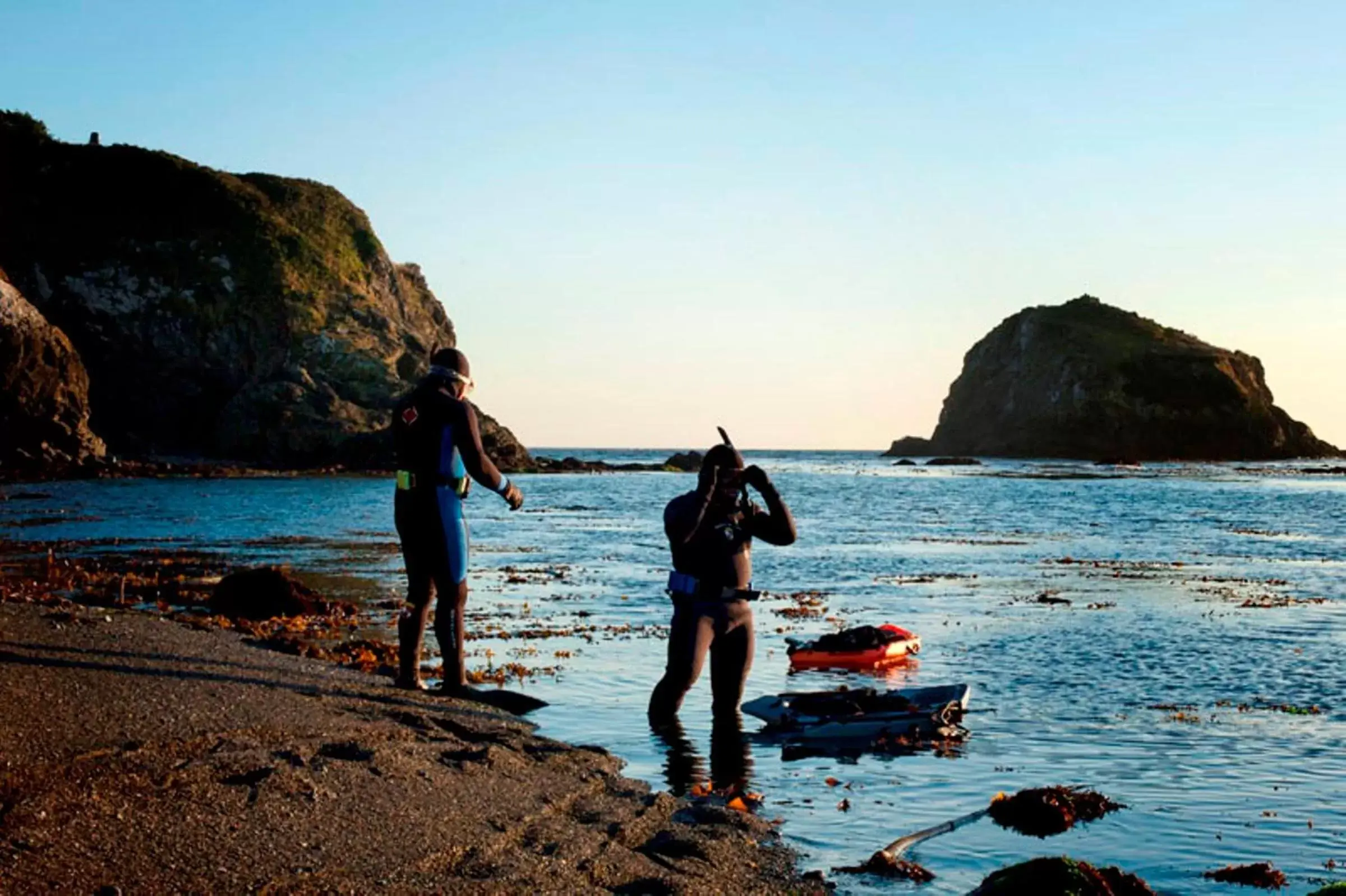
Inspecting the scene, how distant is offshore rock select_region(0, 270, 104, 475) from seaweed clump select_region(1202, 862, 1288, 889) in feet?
257

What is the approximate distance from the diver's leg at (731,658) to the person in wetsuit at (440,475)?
2405mm

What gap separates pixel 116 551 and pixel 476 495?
64.9 meters

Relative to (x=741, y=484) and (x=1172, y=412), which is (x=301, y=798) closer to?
(x=741, y=484)

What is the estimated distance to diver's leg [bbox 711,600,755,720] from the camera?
12289 millimetres

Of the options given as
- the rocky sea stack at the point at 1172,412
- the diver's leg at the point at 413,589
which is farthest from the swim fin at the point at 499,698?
the rocky sea stack at the point at 1172,412

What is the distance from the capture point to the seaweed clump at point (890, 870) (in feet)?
28.0


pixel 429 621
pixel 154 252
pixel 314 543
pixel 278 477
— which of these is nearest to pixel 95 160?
pixel 154 252

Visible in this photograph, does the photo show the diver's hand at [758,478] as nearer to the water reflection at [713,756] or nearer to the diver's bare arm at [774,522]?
the diver's bare arm at [774,522]

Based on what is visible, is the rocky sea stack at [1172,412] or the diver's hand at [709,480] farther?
the rocky sea stack at [1172,412]

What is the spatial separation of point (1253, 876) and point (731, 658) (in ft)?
17.3

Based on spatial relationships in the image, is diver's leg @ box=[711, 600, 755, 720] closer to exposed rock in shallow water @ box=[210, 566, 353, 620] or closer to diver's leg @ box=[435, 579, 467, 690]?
diver's leg @ box=[435, 579, 467, 690]

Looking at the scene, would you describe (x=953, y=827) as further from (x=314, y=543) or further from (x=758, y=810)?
(x=314, y=543)

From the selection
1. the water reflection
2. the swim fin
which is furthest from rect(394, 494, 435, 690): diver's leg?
the water reflection

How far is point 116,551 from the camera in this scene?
32719 mm
